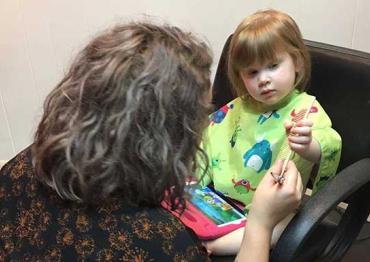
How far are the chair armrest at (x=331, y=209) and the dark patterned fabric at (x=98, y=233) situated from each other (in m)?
0.20

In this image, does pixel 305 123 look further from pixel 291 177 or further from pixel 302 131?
pixel 291 177

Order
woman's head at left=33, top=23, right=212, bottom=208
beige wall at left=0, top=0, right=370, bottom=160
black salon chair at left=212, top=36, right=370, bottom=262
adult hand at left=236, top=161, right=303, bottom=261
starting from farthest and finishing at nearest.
→ beige wall at left=0, top=0, right=370, bottom=160 < black salon chair at left=212, top=36, right=370, bottom=262 < adult hand at left=236, top=161, right=303, bottom=261 < woman's head at left=33, top=23, right=212, bottom=208

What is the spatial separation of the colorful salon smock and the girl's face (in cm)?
7

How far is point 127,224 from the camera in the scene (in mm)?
740

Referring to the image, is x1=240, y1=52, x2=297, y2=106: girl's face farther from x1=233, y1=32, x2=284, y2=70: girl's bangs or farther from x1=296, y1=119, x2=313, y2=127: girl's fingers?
x1=296, y1=119, x2=313, y2=127: girl's fingers

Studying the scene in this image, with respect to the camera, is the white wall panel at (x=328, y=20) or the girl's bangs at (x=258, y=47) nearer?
the girl's bangs at (x=258, y=47)

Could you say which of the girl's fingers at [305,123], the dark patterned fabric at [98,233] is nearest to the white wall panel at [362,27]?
the girl's fingers at [305,123]

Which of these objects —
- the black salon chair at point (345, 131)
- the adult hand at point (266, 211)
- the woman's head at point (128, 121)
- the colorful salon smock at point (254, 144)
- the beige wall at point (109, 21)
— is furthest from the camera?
the beige wall at point (109, 21)

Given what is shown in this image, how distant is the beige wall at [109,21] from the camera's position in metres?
1.73

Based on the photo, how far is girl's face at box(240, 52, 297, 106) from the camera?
1193 mm

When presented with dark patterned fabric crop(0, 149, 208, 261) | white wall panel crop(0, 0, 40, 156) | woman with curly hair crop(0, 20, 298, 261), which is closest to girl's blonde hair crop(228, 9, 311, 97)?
woman with curly hair crop(0, 20, 298, 261)

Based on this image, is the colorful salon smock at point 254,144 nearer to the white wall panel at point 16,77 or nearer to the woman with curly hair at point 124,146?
the woman with curly hair at point 124,146

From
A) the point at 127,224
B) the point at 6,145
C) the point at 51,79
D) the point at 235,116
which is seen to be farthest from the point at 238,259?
the point at 6,145

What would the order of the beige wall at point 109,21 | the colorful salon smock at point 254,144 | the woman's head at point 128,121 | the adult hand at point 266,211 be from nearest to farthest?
1. the woman's head at point 128,121
2. the adult hand at point 266,211
3. the colorful salon smock at point 254,144
4. the beige wall at point 109,21
